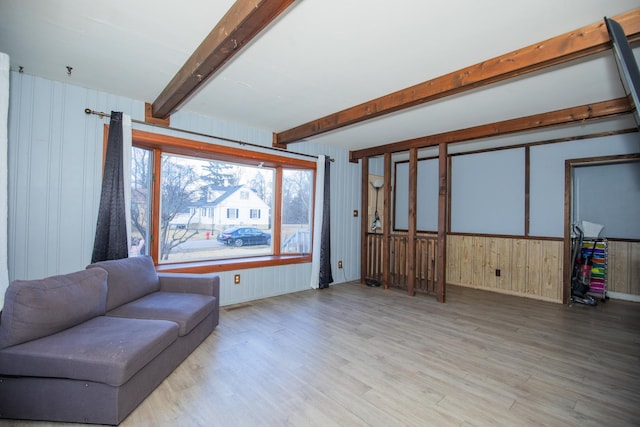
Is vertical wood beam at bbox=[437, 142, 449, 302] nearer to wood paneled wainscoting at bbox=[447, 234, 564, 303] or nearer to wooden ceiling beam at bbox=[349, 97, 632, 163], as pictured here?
wooden ceiling beam at bbox=[349, 97, 632, 163]

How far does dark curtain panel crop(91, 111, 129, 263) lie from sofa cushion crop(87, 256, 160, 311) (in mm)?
294

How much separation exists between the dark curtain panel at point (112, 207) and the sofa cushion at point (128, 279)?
0.29 meters

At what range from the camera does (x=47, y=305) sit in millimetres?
1787

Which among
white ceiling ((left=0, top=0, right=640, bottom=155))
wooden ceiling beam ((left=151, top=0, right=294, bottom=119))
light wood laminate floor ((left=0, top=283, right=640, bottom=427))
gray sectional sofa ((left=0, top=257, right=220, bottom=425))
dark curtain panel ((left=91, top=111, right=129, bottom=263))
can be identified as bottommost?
light wood laminate floor ((left=0, top=283, right=640, bottom=427))

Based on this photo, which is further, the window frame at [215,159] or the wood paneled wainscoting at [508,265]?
the wood paneled wainscoting at [508,265]

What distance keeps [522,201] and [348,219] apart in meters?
2.96

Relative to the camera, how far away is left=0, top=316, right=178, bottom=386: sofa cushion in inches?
62.7

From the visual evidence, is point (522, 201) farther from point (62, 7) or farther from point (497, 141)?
point (62, 7)

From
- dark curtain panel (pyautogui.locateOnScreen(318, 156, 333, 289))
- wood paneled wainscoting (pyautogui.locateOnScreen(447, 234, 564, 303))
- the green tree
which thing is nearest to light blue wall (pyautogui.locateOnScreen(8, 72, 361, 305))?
the green tree

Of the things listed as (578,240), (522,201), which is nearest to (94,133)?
(522,201)

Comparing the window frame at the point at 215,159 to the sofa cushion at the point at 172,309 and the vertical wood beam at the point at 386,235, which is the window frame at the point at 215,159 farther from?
the vertical wood beam at the point at 386,235

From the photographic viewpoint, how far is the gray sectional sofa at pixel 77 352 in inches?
63.0

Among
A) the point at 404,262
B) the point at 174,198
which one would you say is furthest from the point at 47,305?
the point at 404,262

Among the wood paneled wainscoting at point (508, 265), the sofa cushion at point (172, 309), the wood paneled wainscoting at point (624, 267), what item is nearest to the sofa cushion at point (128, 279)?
the sofa cushion at point (172, 309)
